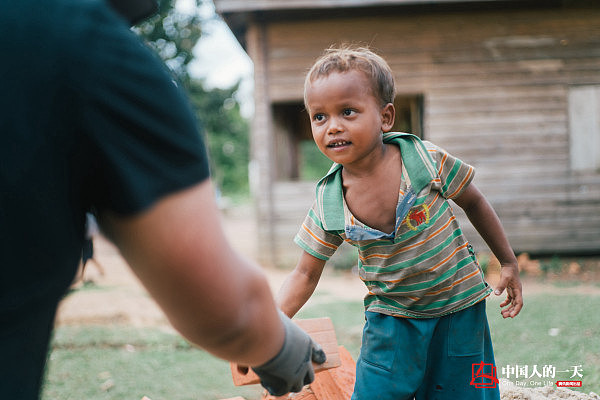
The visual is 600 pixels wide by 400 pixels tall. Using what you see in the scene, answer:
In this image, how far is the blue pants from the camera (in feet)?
6.31

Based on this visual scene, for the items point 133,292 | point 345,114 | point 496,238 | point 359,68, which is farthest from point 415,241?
point 133,292

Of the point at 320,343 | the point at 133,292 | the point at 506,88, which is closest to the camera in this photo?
the point at 320,343

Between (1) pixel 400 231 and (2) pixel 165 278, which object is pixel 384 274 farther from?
(2) pixel 165 278

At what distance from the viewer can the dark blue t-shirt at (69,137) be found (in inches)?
22.6

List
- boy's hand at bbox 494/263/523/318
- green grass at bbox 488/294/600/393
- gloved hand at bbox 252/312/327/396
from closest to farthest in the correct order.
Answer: gloved hand at bbox 252/312/327/396
boy's hand at bbox 494/263/523/318
green grass at bbox 488/294/600/393

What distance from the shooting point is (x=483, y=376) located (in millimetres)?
1973

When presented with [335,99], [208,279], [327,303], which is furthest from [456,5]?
[208,279]

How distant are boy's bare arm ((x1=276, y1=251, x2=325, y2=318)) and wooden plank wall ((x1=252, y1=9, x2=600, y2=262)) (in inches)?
272

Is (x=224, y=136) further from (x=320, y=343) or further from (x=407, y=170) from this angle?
(x=320, y=343)

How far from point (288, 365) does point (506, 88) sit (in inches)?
344

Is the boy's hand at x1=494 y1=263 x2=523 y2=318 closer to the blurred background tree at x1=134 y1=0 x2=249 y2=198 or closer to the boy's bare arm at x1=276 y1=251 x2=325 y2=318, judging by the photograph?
the boy's bare arm at x1=276 y1=251 x2=325 y2=318

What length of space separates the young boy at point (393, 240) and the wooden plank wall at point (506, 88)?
6910 millimetres

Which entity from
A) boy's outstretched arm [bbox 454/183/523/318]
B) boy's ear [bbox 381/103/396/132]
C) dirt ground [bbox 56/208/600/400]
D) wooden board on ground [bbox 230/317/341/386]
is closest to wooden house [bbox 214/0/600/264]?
dirt ground [bbox 56/208/600/400]

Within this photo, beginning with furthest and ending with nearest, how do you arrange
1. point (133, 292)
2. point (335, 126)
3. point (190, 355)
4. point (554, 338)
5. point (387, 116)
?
point (133, 292) < point (190, 355) < point (554, 338) < point (387, 116) < point (335, 126)
